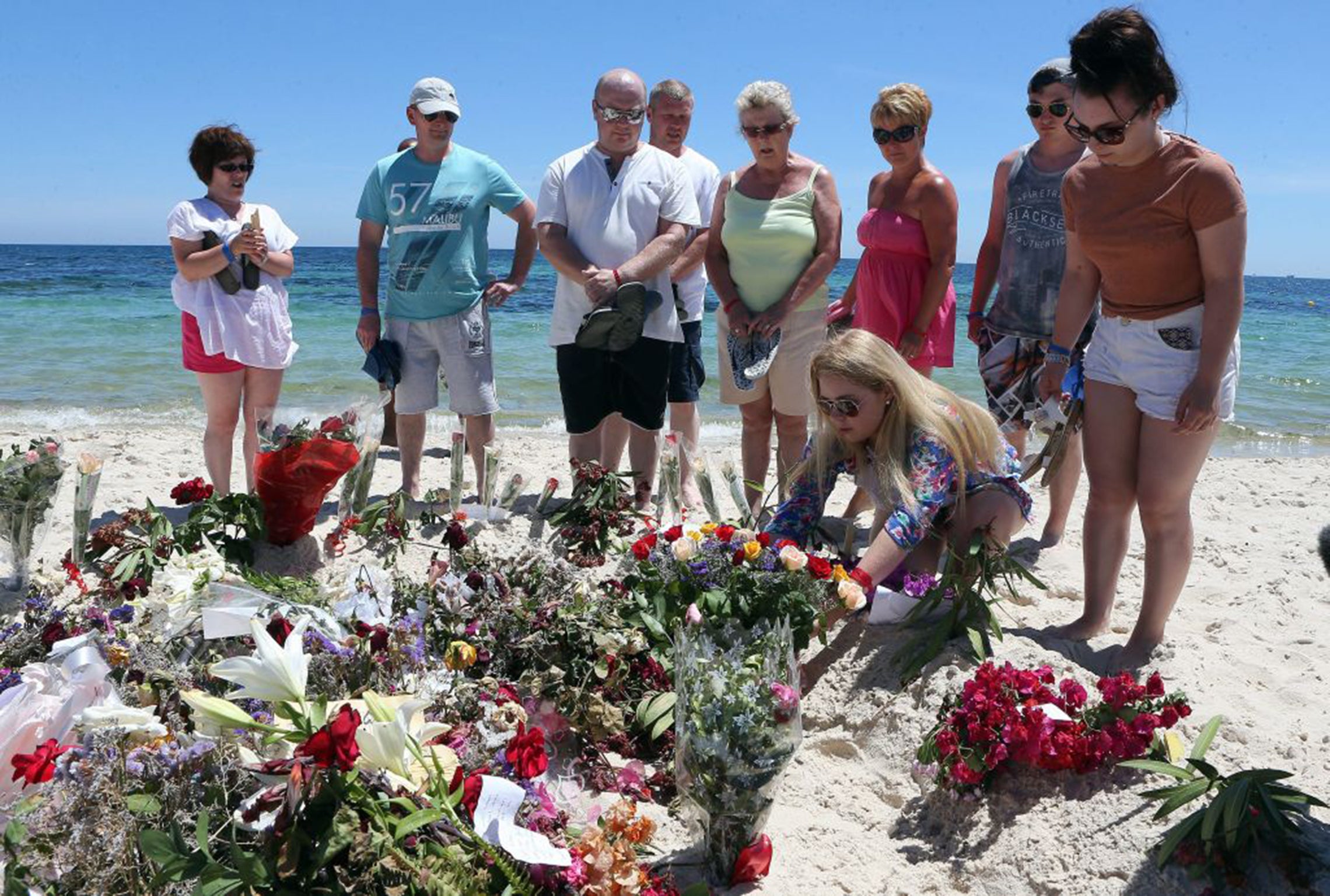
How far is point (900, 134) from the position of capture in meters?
4.81

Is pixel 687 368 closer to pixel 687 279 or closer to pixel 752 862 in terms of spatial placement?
pixel 687 279

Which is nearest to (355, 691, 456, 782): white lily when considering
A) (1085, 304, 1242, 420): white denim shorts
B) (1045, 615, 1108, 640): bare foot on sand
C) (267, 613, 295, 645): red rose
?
(267, 613, 295, 645): red rose

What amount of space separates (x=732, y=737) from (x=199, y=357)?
376 cm

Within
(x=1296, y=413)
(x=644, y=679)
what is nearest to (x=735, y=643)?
(x=644, y=679)

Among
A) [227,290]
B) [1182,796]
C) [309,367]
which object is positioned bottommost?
[309,367]

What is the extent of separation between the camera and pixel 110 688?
2793mm

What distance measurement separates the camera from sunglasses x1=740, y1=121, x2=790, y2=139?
192 inches

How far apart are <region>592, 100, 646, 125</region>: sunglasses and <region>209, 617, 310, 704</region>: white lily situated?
3.36 m

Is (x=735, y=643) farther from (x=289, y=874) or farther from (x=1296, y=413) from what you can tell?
(x=1296, y=413)

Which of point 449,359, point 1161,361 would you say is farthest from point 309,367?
point 1161,361

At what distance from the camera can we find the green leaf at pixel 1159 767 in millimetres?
2484

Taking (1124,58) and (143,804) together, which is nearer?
(143,804)

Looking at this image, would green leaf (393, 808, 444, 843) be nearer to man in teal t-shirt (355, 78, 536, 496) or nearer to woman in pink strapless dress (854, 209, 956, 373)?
man in teal t-shirt (355, 78, 536, 496)

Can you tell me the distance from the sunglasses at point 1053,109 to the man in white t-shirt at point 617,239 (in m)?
1.56
